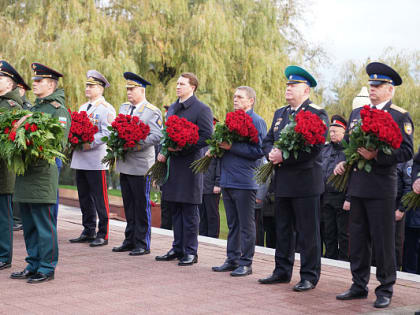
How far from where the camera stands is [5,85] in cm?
751

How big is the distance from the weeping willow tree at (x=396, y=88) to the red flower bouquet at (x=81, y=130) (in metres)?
18.1

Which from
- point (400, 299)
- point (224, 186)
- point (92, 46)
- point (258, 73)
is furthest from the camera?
point (258, 73)

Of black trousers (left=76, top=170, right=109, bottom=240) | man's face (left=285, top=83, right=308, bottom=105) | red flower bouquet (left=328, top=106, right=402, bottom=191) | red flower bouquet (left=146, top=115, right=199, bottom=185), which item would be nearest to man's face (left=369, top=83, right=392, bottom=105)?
red flower bouquet (left=328, top=106, right=402, bottom=191)

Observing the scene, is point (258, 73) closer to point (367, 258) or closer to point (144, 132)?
point (144, 132)

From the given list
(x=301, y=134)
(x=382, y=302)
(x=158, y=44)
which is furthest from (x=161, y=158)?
(x=158, y=44)

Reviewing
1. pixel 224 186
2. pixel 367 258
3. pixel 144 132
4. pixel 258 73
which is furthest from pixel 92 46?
pixel 367 258

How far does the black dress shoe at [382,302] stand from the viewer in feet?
19.7

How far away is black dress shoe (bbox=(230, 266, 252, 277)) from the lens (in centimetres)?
730

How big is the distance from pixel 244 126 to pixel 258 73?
13580 mm

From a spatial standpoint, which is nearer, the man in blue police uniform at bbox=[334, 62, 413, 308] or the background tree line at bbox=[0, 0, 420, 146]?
the man in blue police uniform at bbox=[334, 62, 413, 308]

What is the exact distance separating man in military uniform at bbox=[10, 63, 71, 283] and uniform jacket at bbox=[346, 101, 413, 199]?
3.06 m

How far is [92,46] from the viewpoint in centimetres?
1847

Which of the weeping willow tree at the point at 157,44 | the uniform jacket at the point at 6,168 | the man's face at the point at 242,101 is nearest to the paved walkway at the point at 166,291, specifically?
the uniform jacket at the point at 6,168

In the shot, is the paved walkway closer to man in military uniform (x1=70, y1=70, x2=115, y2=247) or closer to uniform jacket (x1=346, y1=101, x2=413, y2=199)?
man in military uniform (x1=70, y1=70, x2=115, y2=247)
